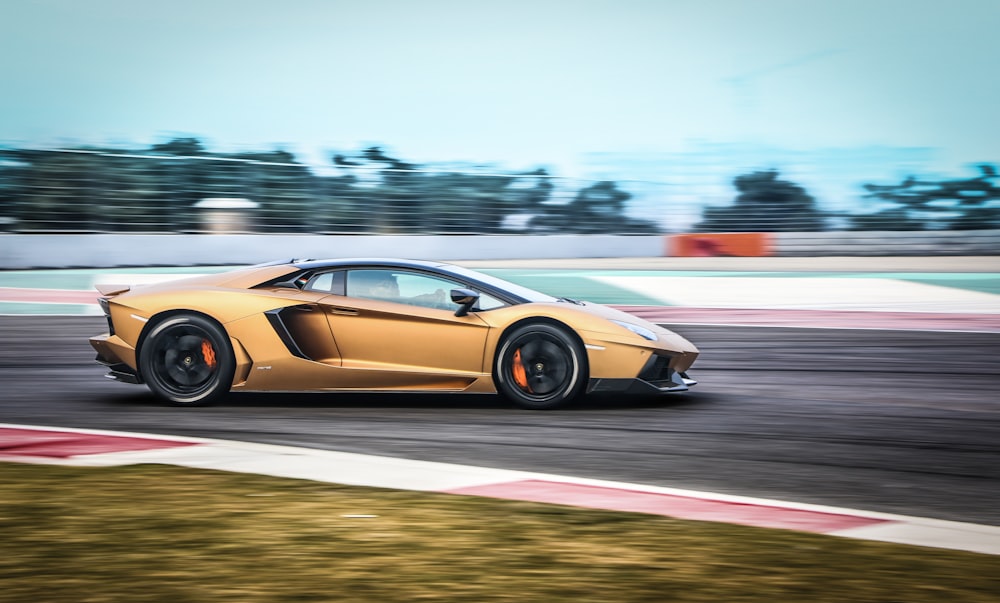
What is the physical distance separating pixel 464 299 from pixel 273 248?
17.7 metres

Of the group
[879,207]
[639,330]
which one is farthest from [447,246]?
[639,330]

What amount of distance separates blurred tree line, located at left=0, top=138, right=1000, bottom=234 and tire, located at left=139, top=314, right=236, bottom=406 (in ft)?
50.0

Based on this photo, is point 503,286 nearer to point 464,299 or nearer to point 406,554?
point 464,299

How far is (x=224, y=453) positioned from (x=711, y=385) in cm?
415

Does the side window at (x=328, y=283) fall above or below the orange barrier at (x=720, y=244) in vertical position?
below

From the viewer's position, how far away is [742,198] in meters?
28.8

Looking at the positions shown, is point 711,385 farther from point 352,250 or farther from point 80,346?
point 352,250

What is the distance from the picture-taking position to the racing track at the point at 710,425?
598cm

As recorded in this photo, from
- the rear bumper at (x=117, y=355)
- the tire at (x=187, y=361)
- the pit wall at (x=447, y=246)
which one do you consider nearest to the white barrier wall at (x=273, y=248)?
the pit wall at (x=447, y=246)

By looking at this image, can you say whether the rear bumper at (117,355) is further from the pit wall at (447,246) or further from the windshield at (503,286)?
the pit wall at (447,246)

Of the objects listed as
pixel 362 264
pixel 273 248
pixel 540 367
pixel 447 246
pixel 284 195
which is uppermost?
pixel 284 195

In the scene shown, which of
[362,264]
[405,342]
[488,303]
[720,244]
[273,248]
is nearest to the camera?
[405,342]

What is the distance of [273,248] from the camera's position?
24953 mm

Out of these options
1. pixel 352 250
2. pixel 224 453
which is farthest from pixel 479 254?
pixel 224 453
